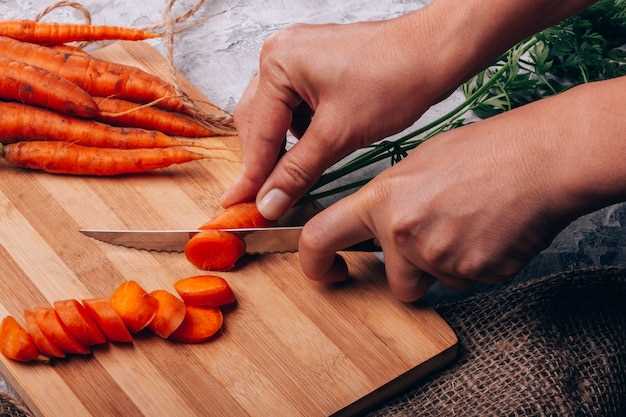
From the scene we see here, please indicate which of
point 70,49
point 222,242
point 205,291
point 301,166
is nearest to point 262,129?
point 301,166

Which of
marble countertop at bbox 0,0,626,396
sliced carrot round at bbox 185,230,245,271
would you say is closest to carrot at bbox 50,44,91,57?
marble countertop at bbox 0,0,626,396

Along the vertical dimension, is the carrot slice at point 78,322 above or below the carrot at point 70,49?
below

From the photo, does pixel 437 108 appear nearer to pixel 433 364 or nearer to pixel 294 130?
pixel 294 130

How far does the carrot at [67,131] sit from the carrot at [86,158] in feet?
0.13

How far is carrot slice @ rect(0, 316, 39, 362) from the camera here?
1810mm

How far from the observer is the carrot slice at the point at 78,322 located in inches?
72.4

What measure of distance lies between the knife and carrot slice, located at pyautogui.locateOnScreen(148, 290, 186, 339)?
0.58ft

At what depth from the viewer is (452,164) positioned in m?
→ 1.75

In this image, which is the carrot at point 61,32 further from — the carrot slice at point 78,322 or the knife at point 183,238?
the carrot slice at point 78,322

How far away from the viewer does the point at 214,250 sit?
2020 millimetres

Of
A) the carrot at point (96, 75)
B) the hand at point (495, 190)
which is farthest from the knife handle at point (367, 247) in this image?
the carrot at point (96, 75)

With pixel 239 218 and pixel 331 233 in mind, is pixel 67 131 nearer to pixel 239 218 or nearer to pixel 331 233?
pixel 239 218

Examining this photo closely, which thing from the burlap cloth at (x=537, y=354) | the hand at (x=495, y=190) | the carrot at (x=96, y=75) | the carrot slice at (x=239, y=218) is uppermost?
the hand at (x=495, y=190)

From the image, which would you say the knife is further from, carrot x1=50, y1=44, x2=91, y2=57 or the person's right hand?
carrot x1=50, y1=44, x2=91, y2=57
